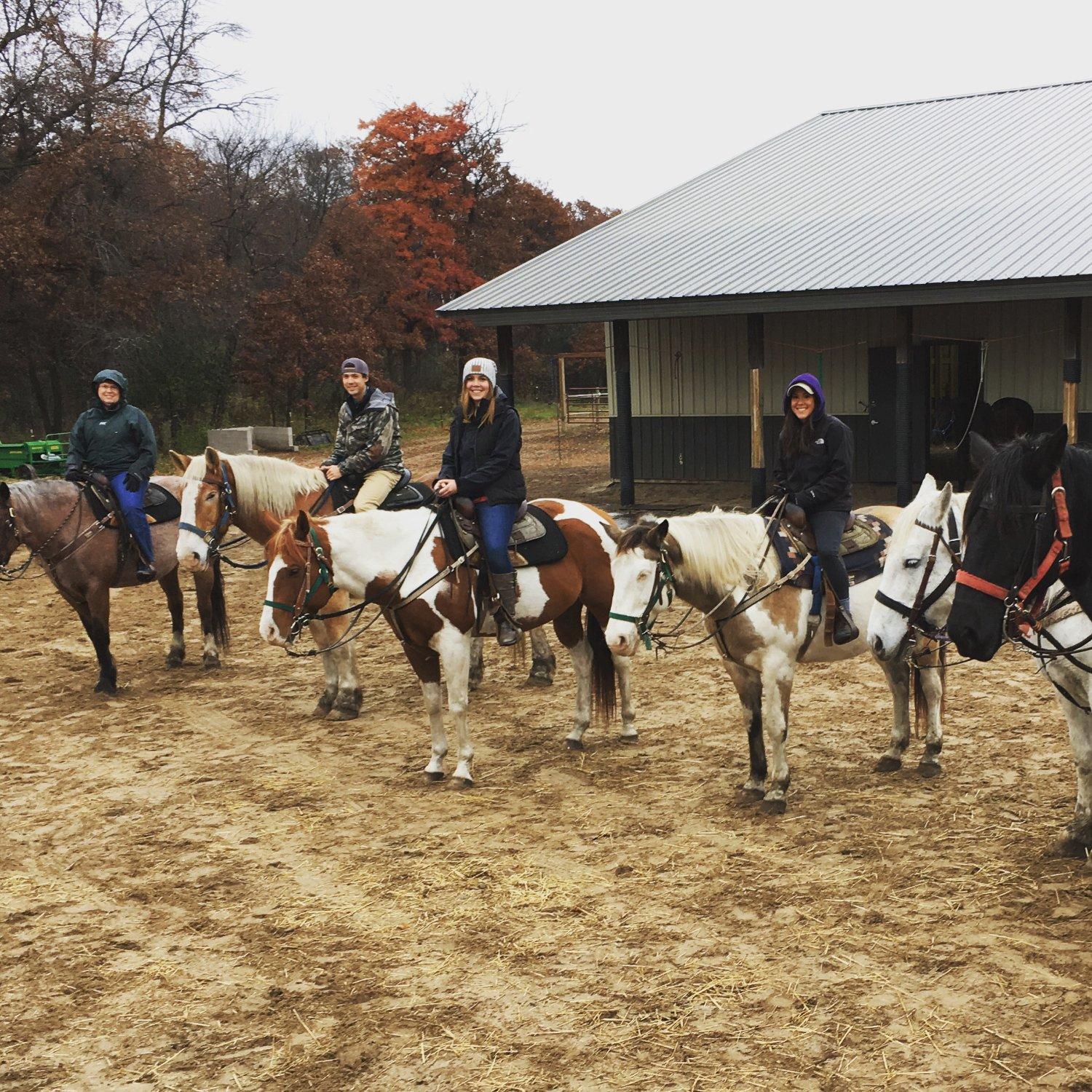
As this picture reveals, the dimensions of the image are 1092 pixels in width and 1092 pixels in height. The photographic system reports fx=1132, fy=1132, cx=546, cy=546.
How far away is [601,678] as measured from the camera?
23.6 feet

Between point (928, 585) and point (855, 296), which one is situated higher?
point (855, 296)

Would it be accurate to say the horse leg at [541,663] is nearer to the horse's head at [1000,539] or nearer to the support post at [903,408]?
the horse's head at [1000,539]

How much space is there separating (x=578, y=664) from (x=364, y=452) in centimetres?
224

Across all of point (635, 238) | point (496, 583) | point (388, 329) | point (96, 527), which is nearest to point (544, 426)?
point (388, 329)

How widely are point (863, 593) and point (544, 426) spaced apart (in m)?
26.3

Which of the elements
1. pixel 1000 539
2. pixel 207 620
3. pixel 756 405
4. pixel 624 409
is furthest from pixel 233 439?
pixel 1000 539

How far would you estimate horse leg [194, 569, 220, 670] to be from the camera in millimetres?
9461

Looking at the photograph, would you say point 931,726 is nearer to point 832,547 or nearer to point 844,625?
point 844,625

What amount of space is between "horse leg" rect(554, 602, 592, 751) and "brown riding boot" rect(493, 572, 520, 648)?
0.32 m

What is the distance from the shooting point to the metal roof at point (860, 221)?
47.0 feet

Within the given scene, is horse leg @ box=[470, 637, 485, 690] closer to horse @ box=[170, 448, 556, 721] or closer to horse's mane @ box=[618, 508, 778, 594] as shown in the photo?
horse @ box=[170, 448, 556, 721]

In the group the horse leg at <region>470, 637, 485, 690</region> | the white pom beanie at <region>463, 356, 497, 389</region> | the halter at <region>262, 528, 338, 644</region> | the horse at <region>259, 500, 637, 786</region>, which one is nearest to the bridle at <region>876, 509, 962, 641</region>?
the horse at <region>259, 500, 637, 786</region>

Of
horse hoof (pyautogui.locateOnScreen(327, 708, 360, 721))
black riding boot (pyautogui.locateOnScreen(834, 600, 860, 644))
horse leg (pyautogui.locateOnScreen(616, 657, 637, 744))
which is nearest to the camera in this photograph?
black riding boot (pyautogui.locateOnScreen(834, 600, 860, 644))

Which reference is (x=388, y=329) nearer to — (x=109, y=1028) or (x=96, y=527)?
(x=96, y=527)
